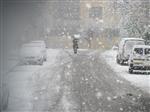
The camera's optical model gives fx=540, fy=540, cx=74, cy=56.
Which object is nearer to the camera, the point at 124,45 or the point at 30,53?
the point at 30,53

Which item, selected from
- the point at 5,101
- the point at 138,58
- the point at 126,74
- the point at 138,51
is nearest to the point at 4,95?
the point at 5,101

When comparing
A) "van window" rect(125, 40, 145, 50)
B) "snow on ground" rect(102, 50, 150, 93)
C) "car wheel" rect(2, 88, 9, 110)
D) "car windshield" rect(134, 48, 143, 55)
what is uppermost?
"van window" rect(125, 40, 145, 50)

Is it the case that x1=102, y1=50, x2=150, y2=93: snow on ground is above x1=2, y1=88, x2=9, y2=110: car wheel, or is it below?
above

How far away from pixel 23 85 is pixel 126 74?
2288mm

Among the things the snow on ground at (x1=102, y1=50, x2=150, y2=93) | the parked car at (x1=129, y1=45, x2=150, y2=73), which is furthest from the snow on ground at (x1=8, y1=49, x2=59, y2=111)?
the parked car at (x1=129, y1=45, x2=150, y2=73)

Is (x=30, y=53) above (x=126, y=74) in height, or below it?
above

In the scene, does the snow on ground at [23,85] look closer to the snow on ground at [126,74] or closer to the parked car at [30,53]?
the parked car at [30,53]

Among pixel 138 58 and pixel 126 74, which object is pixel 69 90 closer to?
pixel 126 74

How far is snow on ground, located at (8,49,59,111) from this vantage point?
10340mm

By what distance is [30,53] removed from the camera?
35.2 feet

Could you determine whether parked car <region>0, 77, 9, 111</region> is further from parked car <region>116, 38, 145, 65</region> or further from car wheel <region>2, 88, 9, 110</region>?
parked car <region>116, 38, 145, 65</region>

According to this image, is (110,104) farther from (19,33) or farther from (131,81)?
(19,33)

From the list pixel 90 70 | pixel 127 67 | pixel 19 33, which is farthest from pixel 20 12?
pixel 127 67

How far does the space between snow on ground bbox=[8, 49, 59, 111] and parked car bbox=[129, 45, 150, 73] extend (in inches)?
67.9
